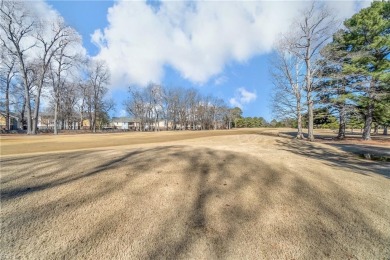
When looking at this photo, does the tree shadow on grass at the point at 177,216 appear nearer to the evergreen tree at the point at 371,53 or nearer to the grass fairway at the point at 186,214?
the grass fairway at the point at 186,214

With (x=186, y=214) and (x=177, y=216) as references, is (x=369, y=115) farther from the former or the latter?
(x=177, y=216)

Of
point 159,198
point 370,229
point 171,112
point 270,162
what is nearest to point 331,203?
point 370,229

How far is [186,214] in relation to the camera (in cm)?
345

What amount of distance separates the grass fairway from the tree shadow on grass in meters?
0.01

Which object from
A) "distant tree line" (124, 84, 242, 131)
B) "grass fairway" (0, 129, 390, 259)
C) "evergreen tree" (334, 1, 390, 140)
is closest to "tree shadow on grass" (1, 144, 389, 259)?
"grass fairway" (0, 129, 390, 259)

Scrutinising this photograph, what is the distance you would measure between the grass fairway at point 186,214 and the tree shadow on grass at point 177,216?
14 millimetres

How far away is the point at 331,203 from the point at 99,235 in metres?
4.21

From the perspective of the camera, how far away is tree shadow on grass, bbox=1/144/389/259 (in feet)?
8.68

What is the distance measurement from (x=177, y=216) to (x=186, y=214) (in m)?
0.17

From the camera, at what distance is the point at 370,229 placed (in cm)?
328

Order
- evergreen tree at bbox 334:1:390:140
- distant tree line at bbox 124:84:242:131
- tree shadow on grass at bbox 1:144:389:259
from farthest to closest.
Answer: distant tree line at bbox 124:84:242:131 → evergreen tree at bbox 334:1:390:140 → tree shadow on grass at bbox 1:144:389:259

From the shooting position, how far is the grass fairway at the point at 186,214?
266 cm

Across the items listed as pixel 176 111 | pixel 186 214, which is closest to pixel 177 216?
pixel 186 214

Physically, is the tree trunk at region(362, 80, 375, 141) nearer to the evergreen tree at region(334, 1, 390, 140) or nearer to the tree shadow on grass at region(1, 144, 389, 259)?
the evergreen tree at region(334, 1, 390, 140)
